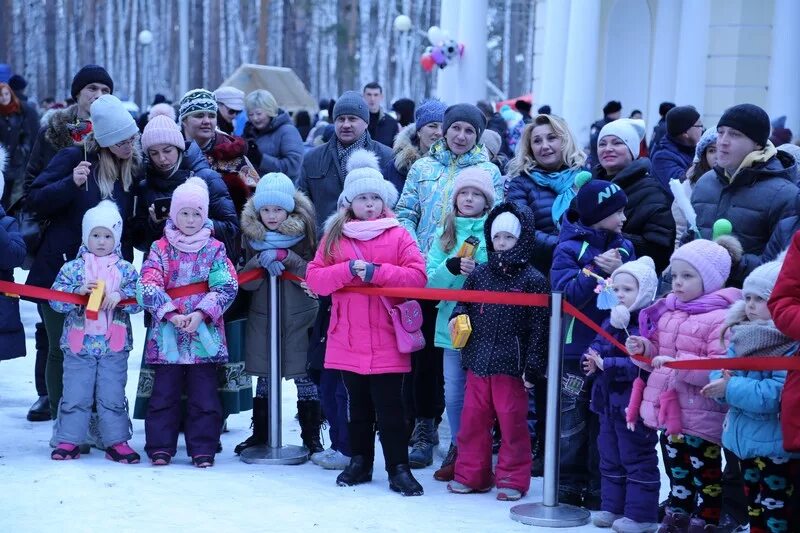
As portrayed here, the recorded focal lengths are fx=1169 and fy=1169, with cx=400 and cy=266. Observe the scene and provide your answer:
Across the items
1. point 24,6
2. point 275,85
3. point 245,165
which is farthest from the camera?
point 24,6

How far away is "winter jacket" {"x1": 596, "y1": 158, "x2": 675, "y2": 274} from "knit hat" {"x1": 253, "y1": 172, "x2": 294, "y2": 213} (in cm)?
190

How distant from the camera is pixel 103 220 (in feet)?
21.8

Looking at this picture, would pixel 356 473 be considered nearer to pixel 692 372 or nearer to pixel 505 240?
pixel 505 240

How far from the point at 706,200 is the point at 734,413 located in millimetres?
1458

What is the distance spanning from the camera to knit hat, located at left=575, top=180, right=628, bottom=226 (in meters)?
5.78

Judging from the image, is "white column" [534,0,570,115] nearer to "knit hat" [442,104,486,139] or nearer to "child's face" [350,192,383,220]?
"knit hat" [442,104,486,139]

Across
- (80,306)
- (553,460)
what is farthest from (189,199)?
(553,460)

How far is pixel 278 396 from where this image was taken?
22.7 feet

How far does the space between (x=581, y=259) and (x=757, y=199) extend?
0.91 meters

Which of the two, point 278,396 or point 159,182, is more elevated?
point 159,182

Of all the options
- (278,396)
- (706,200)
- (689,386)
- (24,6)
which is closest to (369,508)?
(278,396)

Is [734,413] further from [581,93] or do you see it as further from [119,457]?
[581,93]

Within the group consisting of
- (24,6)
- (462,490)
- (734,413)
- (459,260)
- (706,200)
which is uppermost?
(24,6)

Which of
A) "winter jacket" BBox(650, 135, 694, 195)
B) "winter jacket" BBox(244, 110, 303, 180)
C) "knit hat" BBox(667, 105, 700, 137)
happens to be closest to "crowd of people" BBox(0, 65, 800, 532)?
"winter jacket" BBox(650, 135, 694, 195)
